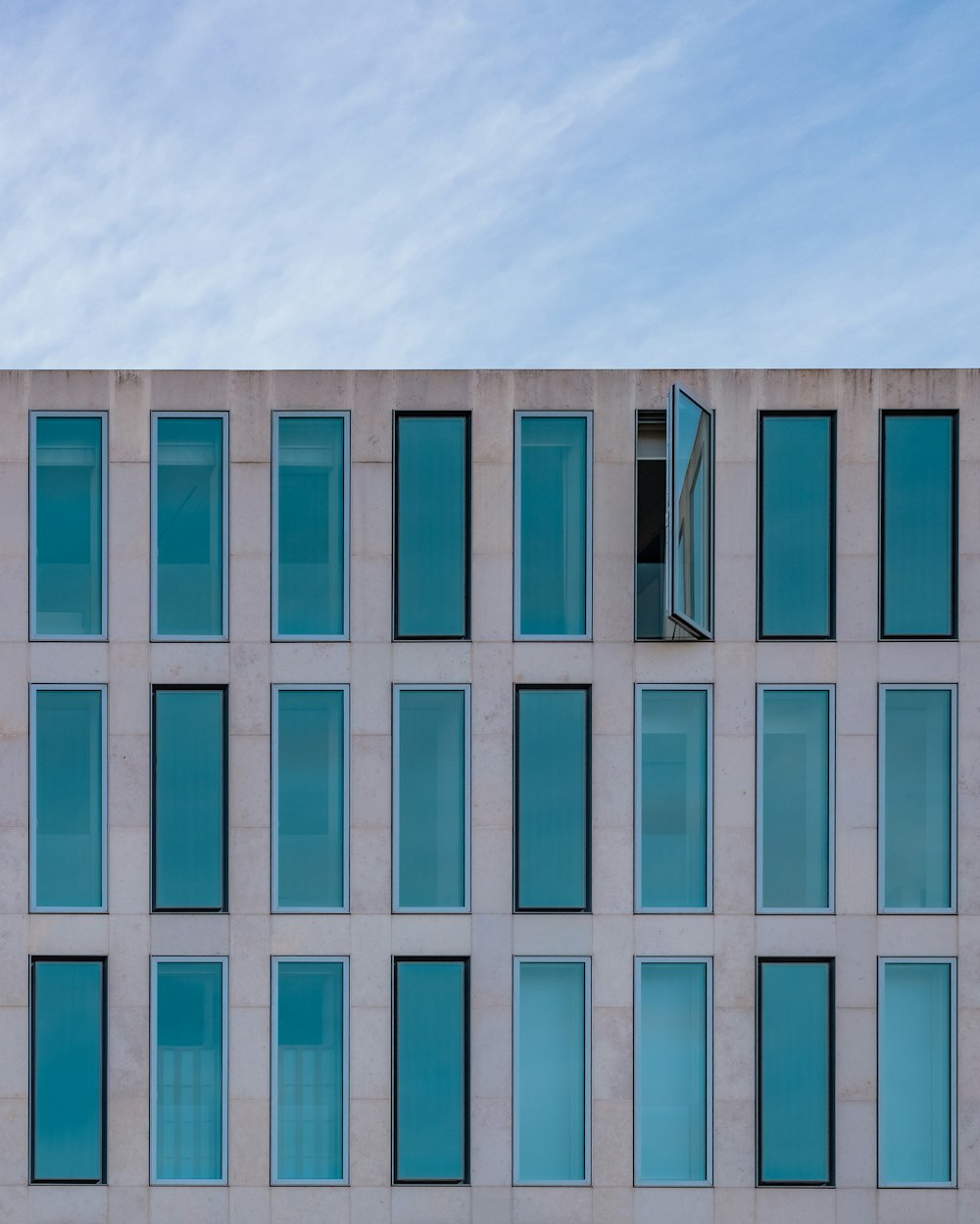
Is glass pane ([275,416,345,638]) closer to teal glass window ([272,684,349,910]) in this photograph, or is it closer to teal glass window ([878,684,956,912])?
teal glass window ([272,684,349,910])

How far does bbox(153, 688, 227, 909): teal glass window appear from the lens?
12742mm

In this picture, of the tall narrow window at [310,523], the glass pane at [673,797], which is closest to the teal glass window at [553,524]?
the glass pane at [673,797]

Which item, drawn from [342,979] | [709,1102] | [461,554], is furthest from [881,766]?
[342,979]

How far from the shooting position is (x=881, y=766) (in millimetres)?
12883

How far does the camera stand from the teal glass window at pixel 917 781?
12867 millimetres

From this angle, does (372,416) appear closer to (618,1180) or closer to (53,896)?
(53,896)

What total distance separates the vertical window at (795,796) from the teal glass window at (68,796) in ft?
30.3

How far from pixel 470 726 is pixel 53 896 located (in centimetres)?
623

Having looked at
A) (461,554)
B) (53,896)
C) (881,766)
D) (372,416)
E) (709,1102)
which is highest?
(372,416)

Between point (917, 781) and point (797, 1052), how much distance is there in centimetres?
412

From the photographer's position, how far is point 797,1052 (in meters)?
12.7

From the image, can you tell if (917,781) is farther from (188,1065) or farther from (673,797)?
(188,1065)

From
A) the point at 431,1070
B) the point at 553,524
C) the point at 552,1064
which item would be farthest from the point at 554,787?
the point at 431,1070

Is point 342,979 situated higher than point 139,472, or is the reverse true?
point 139,472
